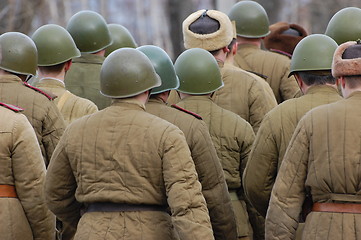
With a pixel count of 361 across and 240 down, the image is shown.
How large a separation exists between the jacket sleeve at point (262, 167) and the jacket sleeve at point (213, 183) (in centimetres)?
19

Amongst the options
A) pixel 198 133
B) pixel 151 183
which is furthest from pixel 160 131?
pixel 198 133

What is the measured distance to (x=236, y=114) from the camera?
938cm

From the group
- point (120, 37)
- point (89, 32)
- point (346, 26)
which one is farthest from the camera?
point (120, 37)

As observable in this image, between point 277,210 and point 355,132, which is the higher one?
point 355,132

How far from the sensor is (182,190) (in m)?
7.24

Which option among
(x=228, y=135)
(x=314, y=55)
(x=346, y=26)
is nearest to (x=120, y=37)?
(x=346, y=26)

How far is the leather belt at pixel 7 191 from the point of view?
825 centimetres

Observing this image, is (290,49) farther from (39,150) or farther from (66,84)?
(39,150)

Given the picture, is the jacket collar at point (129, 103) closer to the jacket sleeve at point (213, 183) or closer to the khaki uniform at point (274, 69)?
the jacket sleeve at point (213, 183)

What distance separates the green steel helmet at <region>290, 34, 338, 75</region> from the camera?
8.36m

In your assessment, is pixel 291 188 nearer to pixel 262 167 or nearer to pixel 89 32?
pixel 262 167

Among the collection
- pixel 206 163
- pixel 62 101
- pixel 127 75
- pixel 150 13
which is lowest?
pixel 150 13

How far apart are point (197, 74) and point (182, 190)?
192cm

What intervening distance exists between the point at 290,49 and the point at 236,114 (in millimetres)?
3113
